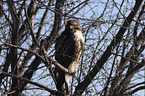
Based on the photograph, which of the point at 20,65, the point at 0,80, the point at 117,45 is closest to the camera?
the point at 117,45

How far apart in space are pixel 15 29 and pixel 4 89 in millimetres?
1254

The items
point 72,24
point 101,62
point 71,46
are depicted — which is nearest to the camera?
point 101,62

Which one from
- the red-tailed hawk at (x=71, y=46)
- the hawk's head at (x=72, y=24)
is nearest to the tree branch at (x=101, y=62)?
the red-tailed hawk at (x=71, y=46)

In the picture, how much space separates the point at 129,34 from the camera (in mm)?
5000

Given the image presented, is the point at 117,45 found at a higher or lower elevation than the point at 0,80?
higher

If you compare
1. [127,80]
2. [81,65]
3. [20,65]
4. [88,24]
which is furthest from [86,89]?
[20,65]

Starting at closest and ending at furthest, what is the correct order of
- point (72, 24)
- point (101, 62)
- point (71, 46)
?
point (101, 62) < point (71, 46) < point (72, 24)

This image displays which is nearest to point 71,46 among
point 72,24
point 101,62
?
point 72,24

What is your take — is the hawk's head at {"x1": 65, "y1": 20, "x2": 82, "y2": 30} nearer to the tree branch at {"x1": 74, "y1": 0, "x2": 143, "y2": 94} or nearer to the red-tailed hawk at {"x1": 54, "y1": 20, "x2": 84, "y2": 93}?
the red-tailed hawk at {"x1": 54, "y1": 20, "x2": 84, "y2": 93}

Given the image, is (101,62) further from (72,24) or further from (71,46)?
(72,24)

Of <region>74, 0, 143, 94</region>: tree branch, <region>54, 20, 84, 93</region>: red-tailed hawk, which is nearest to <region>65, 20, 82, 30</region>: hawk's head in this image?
<region>54, 20, 84, 93</region>: red-tailed hawk

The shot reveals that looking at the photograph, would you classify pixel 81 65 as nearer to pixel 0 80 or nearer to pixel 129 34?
pixel 129 34

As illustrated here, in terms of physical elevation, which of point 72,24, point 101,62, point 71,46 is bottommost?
point 101,62

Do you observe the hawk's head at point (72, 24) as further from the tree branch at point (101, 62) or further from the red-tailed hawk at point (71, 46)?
the tree branch at point (101, 62)
